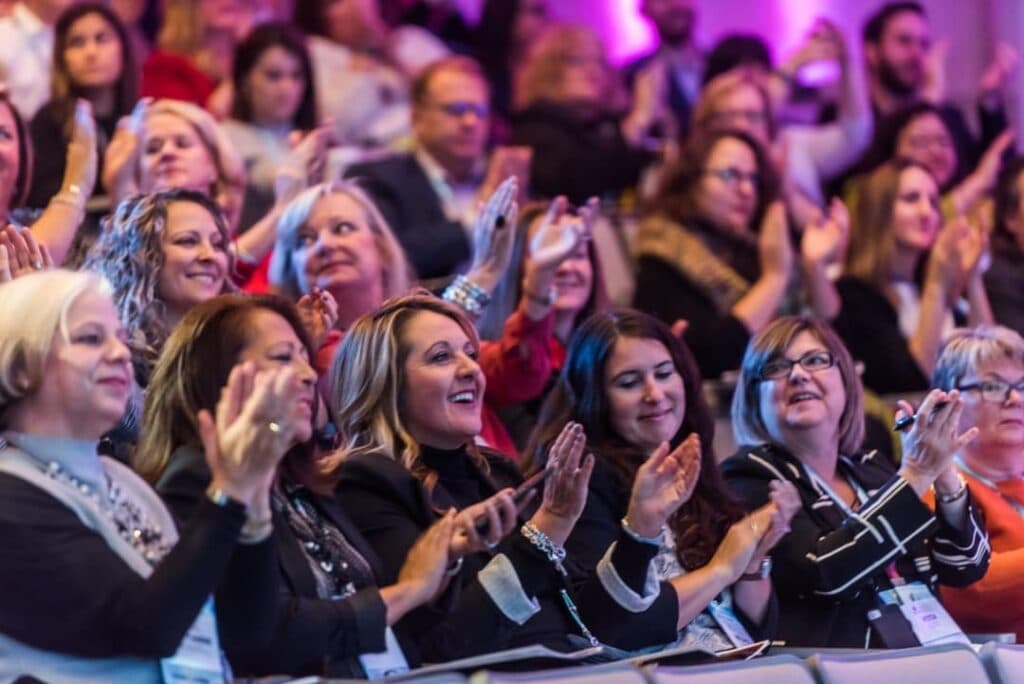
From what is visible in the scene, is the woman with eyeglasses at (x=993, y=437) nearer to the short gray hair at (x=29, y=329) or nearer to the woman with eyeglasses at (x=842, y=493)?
the woman with eyeglasses at (x=842, y=493)

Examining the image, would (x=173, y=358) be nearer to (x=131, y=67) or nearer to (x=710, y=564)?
(x=710, y=564)

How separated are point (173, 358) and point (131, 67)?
232 cm

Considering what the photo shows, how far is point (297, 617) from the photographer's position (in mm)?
2934

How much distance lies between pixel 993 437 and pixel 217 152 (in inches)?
75.5

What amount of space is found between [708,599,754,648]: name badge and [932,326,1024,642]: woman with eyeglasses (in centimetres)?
58

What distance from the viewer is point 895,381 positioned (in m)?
5.63

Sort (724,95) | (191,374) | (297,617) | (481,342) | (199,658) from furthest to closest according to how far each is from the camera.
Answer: (724,95)
(481,342)
(191,374)
(297,617)
(199,658)

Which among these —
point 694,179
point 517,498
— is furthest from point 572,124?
point 517,498

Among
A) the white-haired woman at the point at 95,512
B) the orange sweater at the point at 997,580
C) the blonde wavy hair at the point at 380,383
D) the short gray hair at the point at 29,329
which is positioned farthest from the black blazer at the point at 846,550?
the short gray hair at the point at 29,329

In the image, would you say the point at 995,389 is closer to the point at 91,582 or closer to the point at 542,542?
the point at 542,542

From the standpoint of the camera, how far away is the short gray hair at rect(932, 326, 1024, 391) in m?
4.40

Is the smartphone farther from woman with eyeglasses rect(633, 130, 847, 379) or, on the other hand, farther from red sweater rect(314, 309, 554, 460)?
woman with eyeglasses rect(633, 130, 847, 379)

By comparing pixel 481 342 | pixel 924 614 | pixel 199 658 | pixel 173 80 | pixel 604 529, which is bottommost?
pixel 924 614

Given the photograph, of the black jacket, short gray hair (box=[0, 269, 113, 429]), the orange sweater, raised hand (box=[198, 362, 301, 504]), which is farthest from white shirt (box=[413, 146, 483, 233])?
raised hand (box=[198, 362, 301, 504])
